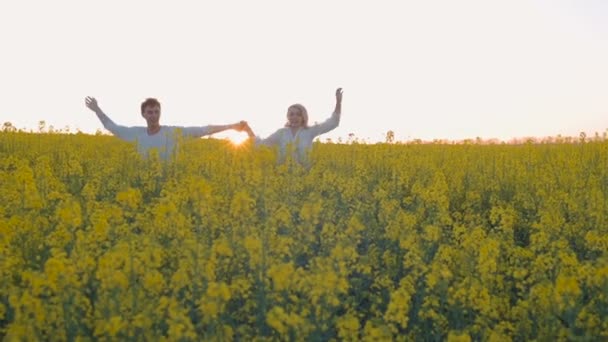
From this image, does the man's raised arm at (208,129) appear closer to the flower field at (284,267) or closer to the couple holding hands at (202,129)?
the couple holding hands at (202,129)

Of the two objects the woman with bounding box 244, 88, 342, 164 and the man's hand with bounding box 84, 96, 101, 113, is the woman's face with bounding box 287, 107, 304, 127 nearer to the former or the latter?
the woman with bounding box 244, 88, 342, 164

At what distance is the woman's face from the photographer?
359 inches

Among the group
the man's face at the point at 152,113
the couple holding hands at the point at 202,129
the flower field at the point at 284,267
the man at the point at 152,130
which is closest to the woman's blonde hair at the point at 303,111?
the couple holding hands at the point at 202,129

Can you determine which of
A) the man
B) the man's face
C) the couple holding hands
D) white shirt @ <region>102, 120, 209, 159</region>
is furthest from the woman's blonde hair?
the man's face

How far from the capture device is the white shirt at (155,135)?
881 centimetres

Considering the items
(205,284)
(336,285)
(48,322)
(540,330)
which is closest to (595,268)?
(540,330)

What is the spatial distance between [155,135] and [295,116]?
1951 mm

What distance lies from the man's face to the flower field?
1637 mm

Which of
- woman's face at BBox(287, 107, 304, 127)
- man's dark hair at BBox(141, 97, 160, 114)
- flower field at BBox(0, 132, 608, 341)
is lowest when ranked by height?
flower field at BBox(0, 132, 608, 341)

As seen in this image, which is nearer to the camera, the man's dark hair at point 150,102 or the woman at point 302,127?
the man's dark hair at point 150,102

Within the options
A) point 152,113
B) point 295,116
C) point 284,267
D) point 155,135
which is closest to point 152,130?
point 155,135

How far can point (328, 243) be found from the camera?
458cm

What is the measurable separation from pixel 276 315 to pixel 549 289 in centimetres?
146

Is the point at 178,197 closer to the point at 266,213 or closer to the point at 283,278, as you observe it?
the point at 266,213
